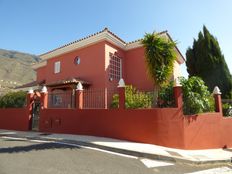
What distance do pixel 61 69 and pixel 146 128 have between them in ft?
33.9

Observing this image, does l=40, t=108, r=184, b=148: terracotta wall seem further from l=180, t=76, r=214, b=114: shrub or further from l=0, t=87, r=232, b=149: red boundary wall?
l=180, t=76, r=214, b=114: shrub

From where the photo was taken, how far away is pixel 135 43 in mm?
14906

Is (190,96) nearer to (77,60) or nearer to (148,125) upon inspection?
(148,125)

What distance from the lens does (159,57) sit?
10070 millimetres

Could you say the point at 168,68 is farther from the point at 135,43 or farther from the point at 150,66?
the point at 135,43

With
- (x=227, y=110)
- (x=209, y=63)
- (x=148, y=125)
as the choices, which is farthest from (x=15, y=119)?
(x=209, y=63)

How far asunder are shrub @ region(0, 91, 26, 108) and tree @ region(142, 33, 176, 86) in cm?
980

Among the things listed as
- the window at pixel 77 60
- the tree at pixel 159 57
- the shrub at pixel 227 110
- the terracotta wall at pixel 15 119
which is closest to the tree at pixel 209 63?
the shrub at pixel 227 110

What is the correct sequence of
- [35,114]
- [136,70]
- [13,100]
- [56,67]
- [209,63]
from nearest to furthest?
[35,114] < [13,100] < [136,70] < [209,63] < [56,67]

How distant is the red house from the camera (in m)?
13.6

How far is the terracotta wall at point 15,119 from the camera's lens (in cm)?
1311

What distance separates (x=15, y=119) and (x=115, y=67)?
27.6ft

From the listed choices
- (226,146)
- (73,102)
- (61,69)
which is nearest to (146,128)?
(73,102)

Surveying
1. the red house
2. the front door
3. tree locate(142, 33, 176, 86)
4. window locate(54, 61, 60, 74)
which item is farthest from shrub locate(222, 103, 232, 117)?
window locate(54, 61, 60, 74)
